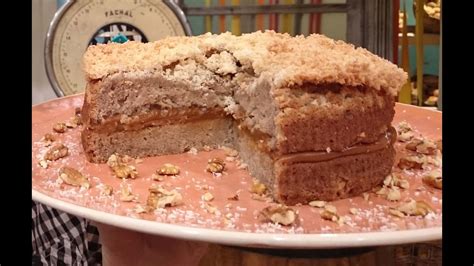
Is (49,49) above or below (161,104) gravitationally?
above

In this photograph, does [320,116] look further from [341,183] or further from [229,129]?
[229,129]

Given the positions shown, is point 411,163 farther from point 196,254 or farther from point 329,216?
point 196,254

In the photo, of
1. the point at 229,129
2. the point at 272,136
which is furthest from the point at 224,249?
the point at 229,129

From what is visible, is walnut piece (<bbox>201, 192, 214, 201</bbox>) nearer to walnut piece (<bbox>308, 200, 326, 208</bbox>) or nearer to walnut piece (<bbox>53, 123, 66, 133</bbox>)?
walnut piece (<bbox>308, 200, 326, 208</bbox>)

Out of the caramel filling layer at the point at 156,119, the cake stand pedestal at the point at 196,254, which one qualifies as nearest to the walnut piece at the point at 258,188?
the cake stand pedestal at the point at 196,254

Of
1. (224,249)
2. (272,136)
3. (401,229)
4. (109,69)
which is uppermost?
(109,69)

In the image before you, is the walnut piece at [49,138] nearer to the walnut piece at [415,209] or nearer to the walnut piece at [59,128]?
the walnut piece at [59,128]
